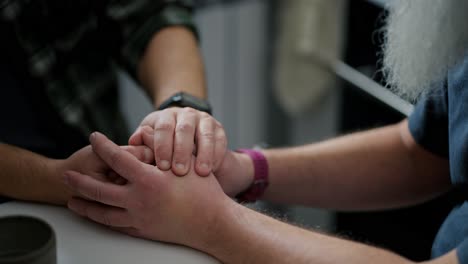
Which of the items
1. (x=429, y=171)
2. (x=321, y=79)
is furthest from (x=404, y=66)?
(x=321, y=79)

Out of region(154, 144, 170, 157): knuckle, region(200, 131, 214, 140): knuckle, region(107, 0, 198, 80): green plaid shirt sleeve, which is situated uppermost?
region(107, 0, 198, 80): green plaid shirt sleeve

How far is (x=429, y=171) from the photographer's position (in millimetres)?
991

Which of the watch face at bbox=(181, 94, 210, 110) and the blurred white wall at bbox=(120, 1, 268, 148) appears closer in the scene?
the watch face at bbox=(181, 94, 210, 110)

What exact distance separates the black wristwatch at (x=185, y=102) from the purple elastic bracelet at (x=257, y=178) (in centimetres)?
10

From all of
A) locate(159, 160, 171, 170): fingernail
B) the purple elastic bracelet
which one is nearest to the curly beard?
the purple elastic bracelet

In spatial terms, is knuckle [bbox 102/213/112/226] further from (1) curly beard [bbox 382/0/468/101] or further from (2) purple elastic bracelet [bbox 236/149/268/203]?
(1) curly beard [bbox 382/0/468/101]

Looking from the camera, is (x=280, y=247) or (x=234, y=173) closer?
(x=280, y=247)

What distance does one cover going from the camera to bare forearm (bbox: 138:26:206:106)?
1088 millimetres

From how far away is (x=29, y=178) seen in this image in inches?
32.7

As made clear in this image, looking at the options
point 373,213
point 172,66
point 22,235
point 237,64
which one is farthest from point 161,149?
point 237,64

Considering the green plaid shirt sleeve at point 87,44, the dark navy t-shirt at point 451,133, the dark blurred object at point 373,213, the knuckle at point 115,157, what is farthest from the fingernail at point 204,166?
the dark blurred object at point 373,213

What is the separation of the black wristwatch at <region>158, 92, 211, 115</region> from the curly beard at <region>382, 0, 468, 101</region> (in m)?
0.30

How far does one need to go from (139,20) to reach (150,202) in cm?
56

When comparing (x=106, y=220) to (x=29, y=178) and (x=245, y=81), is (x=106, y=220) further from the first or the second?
(x=245, y=81)
